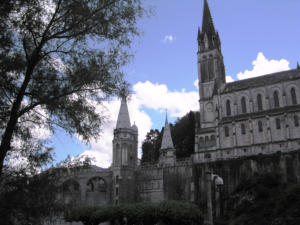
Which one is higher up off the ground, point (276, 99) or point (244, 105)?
point (276, 99)

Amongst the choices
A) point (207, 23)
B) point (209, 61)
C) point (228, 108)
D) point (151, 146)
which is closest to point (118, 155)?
point (228, 108)

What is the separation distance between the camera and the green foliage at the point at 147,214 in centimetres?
2805

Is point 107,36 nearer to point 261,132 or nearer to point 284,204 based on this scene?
point 284,204

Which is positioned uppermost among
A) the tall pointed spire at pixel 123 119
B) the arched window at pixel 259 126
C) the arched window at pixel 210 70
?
the arched window at pixel 210 70

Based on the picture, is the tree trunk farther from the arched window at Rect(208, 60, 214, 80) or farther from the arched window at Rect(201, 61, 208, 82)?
the arched window at Rect(201, 61, 208, 82)

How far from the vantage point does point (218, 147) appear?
50.9 meters

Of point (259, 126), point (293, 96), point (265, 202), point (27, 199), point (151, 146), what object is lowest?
point (265, 202)

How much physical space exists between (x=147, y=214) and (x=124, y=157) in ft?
76.7

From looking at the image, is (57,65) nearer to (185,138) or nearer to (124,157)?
(124,157)

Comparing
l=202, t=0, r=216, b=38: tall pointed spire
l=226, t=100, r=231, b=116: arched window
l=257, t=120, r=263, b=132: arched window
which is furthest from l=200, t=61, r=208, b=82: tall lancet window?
l=257, t=120, r=263, b=132: arched window

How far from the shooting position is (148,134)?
77625 millimetres

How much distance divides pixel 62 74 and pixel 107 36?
1898mm

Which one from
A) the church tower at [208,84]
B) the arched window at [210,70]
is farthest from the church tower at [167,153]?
the arched window at [210,70]

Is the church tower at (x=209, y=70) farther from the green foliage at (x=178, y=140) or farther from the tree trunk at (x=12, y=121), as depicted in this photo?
the tree trunk at (x=12, y=121)
